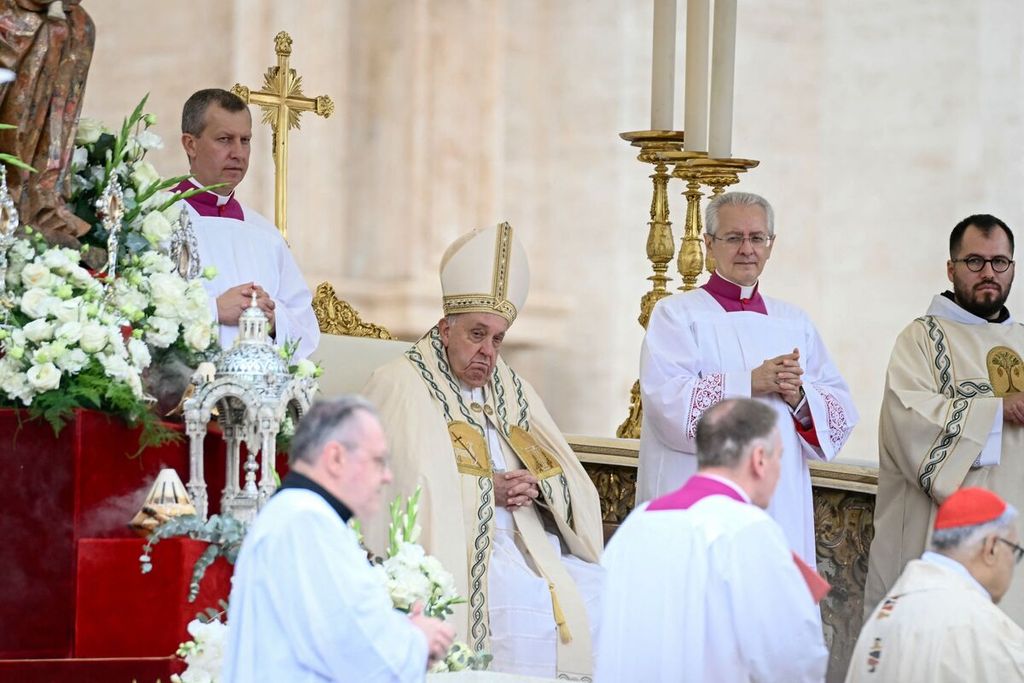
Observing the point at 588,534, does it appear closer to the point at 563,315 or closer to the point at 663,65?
the point at 663,65

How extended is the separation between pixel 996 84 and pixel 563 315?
104 inches

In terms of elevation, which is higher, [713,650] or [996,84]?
[996,84]

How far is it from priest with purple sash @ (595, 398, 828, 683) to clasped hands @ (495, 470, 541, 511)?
2429 mm

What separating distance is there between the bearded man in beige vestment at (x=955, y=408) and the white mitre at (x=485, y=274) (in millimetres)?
1541

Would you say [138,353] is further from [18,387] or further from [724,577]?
[724,577]

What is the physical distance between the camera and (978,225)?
781 centimetres

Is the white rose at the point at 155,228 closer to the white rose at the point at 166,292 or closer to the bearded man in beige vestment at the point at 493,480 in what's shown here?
the white rose at the point at 166,292

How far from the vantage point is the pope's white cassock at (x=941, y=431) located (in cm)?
763

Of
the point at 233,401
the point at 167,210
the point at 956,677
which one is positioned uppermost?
the point at 167,210

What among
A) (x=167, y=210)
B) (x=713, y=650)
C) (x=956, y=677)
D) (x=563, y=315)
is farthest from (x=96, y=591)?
(x=563, y=315)

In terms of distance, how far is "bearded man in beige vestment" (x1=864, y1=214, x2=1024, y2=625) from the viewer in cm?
763

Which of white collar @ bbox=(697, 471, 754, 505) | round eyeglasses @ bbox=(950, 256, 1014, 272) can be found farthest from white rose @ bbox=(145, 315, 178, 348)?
round eyeglasses @ bbox=(950, 256, 1014, 272)

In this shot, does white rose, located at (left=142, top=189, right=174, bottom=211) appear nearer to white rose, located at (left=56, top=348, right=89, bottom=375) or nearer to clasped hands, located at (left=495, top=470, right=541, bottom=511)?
white rose, located at (left=56, top=348, right=89, bottom=375)

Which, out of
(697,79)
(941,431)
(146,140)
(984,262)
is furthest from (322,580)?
(697,79)
